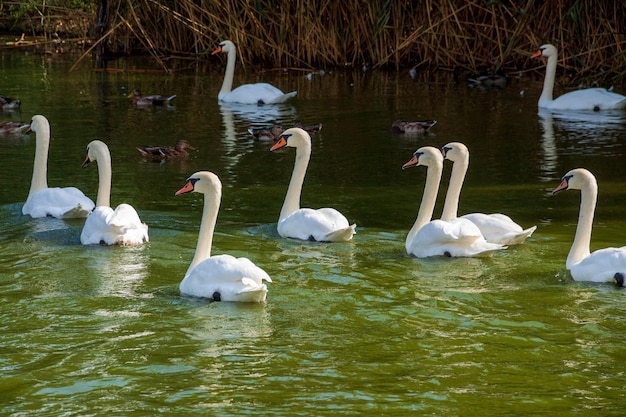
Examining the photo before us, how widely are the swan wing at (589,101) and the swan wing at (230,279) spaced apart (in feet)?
37.8

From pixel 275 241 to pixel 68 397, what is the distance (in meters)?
4.16

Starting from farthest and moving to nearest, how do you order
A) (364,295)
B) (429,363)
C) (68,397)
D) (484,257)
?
(484,257) < (364,295) < (429,363) < (68,397)

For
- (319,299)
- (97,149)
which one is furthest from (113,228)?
(319,299)

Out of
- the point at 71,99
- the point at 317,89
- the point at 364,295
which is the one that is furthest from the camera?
the point at 317,89

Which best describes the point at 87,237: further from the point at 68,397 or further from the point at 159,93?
the point at 159,93

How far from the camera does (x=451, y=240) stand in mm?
9609

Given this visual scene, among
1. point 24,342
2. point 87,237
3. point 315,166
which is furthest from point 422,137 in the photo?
point 24,342

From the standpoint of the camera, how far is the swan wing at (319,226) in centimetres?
1016

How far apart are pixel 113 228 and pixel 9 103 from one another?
9.48 meters

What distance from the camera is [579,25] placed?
863 inches

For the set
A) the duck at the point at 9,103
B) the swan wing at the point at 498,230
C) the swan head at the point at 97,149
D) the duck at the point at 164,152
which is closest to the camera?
the swan wing at the point at 498,230

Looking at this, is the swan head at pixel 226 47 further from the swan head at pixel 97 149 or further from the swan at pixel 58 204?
the swan at pixel 58 204

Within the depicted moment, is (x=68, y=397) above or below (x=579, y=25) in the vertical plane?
below

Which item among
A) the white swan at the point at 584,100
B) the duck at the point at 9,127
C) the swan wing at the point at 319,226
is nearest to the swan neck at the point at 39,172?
the swan wing at the point at 319,226
